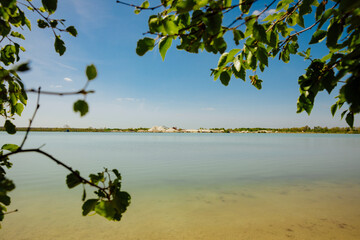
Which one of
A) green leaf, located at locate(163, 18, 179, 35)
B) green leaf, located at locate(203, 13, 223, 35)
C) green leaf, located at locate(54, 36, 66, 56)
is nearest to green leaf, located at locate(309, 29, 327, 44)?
green leaf, located at locate(203, 13, 223, 35)

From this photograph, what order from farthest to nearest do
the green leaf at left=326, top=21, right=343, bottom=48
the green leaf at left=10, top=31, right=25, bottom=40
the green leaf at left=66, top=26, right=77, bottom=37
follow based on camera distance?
the green leaf at left=10, top=31, right=25, bottom=40 → the green leaf at left=66, top=26, right=77, bottom=37 → the green leaf at left=326, top=21, right=343, bottom=48

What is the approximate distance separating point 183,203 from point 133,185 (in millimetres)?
3979

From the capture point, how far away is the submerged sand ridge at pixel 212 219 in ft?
17.9

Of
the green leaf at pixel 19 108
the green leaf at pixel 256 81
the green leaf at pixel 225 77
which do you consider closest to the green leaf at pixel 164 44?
the green leaf at pixel 225 77

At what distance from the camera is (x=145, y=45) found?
1.21 metres

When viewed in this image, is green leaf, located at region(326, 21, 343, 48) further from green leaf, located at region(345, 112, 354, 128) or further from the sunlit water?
the sunlit water

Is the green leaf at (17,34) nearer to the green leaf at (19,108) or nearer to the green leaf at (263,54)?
the green leaf at (19,108)

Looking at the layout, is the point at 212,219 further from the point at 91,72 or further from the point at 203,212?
the point at 91,72

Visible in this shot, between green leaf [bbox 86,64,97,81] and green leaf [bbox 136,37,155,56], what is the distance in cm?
57

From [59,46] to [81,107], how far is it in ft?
4.11

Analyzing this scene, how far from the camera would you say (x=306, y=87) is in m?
1.51

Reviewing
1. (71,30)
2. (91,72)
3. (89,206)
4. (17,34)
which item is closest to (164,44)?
(91,72)

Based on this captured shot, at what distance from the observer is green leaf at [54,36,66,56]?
1.69 meters

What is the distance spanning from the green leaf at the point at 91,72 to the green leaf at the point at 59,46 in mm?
1314
